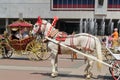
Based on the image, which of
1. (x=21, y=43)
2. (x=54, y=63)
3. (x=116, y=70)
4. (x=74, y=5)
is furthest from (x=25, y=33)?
(x=74, y=5)

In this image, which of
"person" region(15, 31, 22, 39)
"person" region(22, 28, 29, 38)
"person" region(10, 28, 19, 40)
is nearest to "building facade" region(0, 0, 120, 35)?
"person" region(10, 28, 19, 40)

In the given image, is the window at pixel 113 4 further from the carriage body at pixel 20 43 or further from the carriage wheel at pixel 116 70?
the carriage wheel at pixel 116 70

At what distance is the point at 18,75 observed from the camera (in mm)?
15445

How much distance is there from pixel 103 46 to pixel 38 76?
2.67 metres

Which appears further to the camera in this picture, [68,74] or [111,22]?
[111,22]

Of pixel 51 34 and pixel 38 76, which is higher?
pixel 51 34

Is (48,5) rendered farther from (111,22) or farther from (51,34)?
(51,34)

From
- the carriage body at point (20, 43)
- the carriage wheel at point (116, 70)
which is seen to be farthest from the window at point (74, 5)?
the carriage wheel at point (116, 70)

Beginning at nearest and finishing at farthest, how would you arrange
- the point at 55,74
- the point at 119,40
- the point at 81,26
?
the point at 55,74
the point at 119,40
the point at 81,26

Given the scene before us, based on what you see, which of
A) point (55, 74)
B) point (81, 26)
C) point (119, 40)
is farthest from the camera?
point (81, 26)

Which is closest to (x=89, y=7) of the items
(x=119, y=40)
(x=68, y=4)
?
(x=68, y=4)

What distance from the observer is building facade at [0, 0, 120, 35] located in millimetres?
73375

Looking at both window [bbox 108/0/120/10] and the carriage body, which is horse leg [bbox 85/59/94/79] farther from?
window [bbox 108/0/120/10]

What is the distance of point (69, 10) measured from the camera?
74.0 meters
